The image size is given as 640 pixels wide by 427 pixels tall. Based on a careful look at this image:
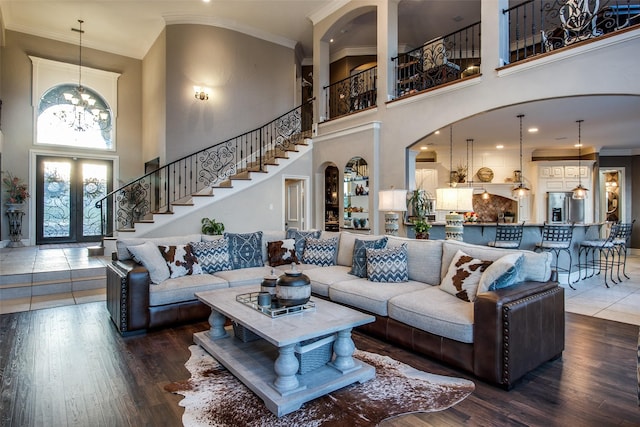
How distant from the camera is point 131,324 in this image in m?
3.59

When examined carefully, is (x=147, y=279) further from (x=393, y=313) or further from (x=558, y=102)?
(x=558, y=102)

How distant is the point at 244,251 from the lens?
4.89 m

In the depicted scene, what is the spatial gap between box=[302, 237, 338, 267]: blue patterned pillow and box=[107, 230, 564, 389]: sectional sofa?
14 mm

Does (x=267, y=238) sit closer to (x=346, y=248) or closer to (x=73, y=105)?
(x=346, y=248)

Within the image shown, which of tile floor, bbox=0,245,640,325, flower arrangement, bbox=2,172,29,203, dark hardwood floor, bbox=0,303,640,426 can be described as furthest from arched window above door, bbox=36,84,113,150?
dark hardwood floor, bbox=0,303,640,426

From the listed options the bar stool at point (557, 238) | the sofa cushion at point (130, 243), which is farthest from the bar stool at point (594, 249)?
the sofa cushion at point (130, 243)

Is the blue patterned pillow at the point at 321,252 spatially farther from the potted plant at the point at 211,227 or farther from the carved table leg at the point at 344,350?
the potted plant at the point at 211,227

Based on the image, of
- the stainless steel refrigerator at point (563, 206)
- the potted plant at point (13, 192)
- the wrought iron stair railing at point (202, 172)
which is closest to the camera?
the potted plant at point (13, 192)

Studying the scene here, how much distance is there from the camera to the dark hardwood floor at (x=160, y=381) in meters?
2.22

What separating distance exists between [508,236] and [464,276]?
3515mm

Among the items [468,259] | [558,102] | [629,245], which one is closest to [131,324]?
[468,259]

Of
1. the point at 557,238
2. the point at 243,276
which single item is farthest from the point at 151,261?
the point at 557,238

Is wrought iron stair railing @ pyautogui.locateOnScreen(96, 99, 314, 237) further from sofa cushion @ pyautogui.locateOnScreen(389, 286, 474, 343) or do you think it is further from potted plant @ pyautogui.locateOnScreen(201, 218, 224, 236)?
sofa cushion @ pyautogui.locateOnScreen(389, 286, 474, 343)

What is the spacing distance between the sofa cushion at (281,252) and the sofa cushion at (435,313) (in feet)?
6.84
